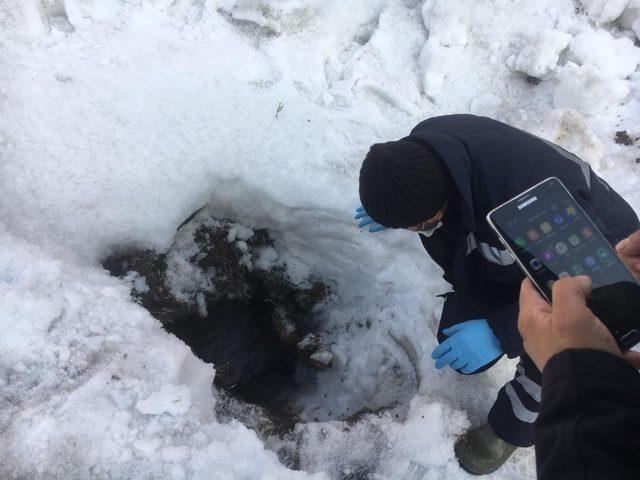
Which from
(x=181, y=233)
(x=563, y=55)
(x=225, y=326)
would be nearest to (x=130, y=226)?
(x=181, y=233)

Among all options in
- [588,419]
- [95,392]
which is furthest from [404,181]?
[95,392]

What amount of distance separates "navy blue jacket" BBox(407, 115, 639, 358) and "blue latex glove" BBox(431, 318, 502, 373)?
0.07 meters

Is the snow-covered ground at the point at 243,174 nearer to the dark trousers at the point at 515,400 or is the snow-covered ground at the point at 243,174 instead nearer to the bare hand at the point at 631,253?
the dark trousers at the point at 515,400

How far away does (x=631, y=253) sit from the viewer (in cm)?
137

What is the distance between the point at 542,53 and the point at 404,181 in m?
1.96

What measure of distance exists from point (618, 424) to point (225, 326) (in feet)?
8.72

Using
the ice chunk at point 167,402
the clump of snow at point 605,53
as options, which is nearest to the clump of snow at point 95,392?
the ice chunk at point 167,402

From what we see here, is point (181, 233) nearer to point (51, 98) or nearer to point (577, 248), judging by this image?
point (51, 98)

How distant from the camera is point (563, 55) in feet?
10.6

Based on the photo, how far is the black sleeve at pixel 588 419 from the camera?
2.93 feet

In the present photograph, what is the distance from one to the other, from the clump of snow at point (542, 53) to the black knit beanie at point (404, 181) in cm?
177

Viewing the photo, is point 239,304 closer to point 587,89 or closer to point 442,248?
point 442,248

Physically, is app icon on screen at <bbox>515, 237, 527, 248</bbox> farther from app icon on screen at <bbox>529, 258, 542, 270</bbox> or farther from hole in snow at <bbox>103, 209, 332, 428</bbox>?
hole in snow at <bbox>103, 209, 332, 428</bbox>

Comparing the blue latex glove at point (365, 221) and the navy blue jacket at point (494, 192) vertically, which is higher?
the navy blue jacket at point (494, 192)
